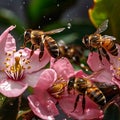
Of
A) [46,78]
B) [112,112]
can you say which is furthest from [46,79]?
[112,112]

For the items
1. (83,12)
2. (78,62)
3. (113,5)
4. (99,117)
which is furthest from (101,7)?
(83,12)

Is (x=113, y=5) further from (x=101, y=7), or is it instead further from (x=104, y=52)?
(x=104, y=52)

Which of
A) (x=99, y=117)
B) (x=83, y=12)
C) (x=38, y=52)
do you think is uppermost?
(x=38, y=52)

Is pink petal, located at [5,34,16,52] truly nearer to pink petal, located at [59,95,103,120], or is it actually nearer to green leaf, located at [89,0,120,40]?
pink petal, located at [59,95,103,120]

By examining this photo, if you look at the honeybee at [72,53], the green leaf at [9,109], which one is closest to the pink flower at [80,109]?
the green leaf at [9,109]

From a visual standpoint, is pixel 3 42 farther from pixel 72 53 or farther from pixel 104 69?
pixel 72 53

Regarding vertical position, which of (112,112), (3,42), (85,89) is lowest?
(112,112)
